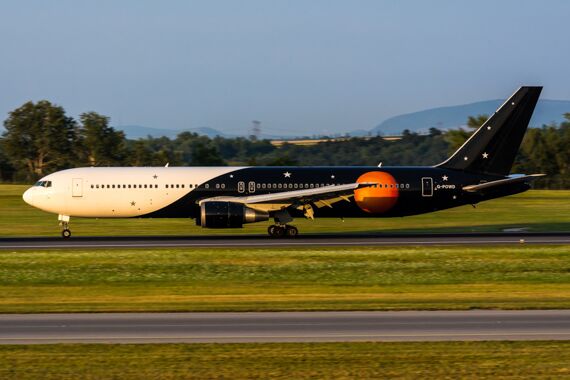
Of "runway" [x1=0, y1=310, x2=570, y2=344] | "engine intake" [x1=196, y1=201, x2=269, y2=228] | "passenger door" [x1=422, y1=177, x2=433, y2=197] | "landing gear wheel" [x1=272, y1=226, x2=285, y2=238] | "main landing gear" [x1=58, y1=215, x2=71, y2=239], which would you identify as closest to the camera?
"runway" [x1=0, y1=310, x2=570, y2=344]

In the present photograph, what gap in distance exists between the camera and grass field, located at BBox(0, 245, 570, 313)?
25.8 metres

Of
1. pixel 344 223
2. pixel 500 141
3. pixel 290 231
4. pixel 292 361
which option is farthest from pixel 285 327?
pixel 344 223

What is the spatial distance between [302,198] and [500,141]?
11512 mm

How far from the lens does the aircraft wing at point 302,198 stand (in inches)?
1794

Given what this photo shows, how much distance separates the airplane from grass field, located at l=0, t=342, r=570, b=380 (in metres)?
27.2

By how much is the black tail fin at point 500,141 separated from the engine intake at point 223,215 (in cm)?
1211

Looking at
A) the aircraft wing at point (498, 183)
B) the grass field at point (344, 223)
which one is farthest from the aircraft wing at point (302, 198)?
the grass field at point (344, 223)

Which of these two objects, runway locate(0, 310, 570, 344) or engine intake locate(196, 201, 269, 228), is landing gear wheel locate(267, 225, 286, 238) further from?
runway locate(0, 310, 570, 344)

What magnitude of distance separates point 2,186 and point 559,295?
7436 cm

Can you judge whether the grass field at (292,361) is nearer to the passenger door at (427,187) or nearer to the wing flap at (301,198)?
the wing flap at (301,198)

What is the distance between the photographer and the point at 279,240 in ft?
149

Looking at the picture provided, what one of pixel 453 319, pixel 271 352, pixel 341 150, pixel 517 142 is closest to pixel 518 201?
pixel 517 142

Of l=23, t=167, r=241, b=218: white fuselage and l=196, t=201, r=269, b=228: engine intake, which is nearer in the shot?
l=196, t=201, r=269, b=228: engine intake

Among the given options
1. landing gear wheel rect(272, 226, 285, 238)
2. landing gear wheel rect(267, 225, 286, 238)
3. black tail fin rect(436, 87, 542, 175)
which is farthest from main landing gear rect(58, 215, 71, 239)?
black tail fin rect(436, 87, 542, 175)
